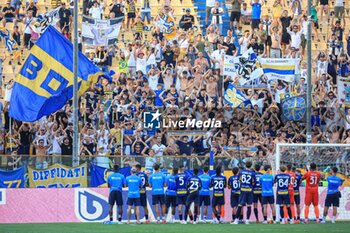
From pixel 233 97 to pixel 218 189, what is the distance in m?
5.65

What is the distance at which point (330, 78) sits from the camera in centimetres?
4041

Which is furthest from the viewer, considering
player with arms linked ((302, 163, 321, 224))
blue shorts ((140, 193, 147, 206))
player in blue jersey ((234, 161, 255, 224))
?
player with arms linked ((302, 163, 321, 224))

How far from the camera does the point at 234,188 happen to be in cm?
3412

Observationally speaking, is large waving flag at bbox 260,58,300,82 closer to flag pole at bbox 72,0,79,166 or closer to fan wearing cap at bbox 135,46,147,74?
fan wearing cap at bbox 135,46,147,74

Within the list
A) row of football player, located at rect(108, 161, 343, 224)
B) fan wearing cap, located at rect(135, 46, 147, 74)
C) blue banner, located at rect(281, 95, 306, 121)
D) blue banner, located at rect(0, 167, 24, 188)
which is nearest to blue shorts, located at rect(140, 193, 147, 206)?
row of football player, located at rect(108, 161, 343, 224)

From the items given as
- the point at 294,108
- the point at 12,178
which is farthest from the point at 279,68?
the point at 12,178

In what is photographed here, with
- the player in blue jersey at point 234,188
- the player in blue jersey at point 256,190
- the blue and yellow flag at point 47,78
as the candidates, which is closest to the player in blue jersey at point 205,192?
the player in blue jersey at point 234,188

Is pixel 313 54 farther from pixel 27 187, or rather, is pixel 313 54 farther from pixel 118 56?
pixel 27 187

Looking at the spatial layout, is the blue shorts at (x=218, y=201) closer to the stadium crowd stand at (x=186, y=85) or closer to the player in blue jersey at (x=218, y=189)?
the player in blue jersey at (x=218, y=189)

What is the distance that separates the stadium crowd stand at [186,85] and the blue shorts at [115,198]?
5.99 ft

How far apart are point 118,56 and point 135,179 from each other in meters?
8.39

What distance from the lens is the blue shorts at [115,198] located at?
33156mm

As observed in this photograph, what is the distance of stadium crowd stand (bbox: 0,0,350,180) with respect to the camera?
122 ft

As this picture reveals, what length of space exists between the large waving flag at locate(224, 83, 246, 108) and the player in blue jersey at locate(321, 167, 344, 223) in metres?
5.47
